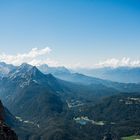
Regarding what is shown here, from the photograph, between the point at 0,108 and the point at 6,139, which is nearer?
the point at 6,139

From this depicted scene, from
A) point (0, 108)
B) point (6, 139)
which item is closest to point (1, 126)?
point (6, 139)

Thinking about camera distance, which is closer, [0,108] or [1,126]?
[1,126]

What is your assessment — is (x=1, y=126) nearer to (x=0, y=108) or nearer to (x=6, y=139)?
(x=6, y=139)
